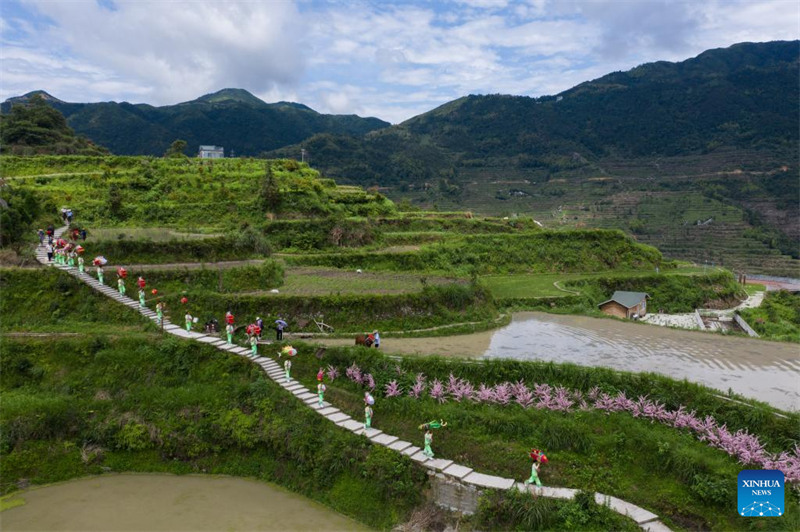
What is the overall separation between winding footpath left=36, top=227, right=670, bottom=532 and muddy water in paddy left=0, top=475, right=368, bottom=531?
1.95 metres

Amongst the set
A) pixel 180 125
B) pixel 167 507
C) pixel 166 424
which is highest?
pixel 180 125

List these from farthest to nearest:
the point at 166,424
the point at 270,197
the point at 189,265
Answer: the point at 270,197, the point at 189,265, the point at 166,424

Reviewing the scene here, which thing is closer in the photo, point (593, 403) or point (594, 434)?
point (594, 434)

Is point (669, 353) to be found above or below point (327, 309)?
below

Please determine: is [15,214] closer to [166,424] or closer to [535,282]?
[166,424]

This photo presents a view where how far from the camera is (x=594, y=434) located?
11.3 m

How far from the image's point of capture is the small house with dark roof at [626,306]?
28.2 metres

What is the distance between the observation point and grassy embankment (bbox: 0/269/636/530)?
10.6 m

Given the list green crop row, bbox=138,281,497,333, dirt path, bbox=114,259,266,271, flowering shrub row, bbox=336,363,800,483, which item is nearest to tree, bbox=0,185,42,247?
dirt path, bbox=114,259,266,271

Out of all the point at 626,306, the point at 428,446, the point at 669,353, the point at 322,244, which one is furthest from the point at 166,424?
the point at 626,306

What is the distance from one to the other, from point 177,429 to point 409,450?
6.78 m

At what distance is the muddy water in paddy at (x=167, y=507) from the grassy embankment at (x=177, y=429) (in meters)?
0.32

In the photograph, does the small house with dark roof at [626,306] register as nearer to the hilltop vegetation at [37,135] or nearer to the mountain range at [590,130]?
the hilltop vegetation at [37,135]

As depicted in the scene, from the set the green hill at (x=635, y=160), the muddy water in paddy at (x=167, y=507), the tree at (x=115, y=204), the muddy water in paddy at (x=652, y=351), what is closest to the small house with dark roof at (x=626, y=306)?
the muddy water in paddy at (x=652, y=351)
